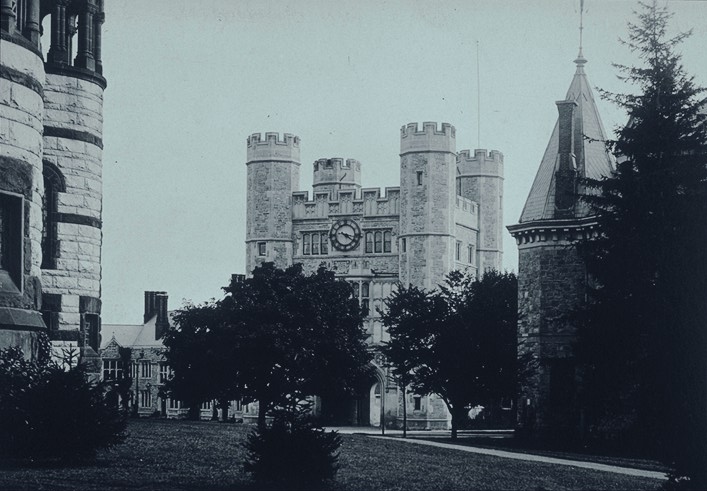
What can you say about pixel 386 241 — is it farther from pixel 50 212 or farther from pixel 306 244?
pixel 50 212

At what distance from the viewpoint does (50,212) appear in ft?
75.0

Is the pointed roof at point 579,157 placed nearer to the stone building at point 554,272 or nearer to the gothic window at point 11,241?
the stone building at point 554,272

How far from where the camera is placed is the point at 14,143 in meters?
17.5

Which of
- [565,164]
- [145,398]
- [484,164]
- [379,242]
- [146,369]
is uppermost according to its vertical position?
[484,164]

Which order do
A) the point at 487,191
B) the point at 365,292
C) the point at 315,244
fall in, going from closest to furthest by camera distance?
the point at 365,292, the point at 315,244, the point at 487,191

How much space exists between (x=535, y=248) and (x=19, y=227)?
26471 millimetres

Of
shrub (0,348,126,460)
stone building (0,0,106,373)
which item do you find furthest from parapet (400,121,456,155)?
shrub (0,348,126,460)

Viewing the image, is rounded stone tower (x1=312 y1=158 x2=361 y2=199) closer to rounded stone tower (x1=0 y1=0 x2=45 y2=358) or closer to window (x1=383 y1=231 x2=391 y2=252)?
window (x1=383 y1=231 x2=391 y2=252)

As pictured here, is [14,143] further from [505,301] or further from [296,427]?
[505,301]

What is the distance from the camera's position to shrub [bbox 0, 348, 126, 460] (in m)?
16.0

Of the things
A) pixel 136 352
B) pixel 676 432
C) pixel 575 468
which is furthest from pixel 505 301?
pixel 136 352

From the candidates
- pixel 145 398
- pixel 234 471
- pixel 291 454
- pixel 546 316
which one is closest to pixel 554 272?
pixel 546 316

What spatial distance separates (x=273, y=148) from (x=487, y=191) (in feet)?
49.2

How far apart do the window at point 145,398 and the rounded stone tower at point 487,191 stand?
91.3 feet
